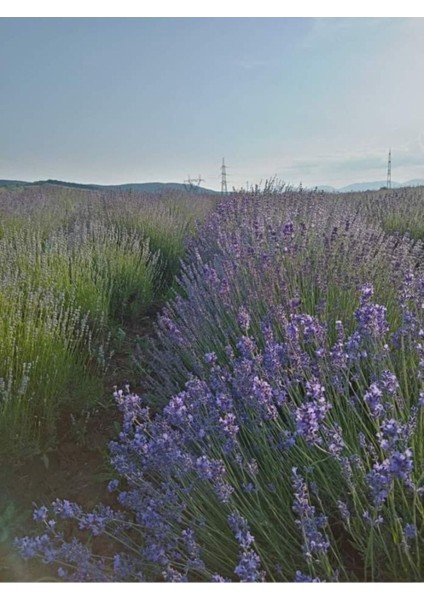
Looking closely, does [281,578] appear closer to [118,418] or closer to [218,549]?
[218,549]

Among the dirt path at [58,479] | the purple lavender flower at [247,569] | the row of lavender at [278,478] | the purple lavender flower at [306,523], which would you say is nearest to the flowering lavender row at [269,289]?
the row of lavender at [278,478]

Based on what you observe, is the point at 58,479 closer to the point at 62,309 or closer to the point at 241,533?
the point at 62,309

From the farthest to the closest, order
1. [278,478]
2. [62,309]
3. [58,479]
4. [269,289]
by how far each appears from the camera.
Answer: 1. [62,309]
2. [269,289]
3. [58,479]
4. [278,478]

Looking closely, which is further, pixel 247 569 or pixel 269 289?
pixel 269 289


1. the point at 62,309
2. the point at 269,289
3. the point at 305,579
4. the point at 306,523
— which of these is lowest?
the point at 305,579

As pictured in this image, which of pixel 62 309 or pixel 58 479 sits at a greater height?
pixel 62 309

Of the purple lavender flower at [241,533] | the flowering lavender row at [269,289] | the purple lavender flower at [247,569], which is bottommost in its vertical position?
the purple lavender flower at [247,569]

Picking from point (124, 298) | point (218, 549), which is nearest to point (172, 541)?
point (218, 549)

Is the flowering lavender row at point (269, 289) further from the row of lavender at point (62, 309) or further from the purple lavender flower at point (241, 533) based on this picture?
the purple lavender flower at point (241, 533)

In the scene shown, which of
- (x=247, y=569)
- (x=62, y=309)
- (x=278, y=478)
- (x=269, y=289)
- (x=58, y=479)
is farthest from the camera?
(x=62, y=309)

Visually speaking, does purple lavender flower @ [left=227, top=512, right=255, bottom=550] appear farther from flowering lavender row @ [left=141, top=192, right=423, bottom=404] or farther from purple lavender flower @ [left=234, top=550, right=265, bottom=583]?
flowering lavender row @ [left=141, top=192, right=423, bottom=404]

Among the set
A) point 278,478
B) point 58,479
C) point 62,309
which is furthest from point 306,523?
point 62,309

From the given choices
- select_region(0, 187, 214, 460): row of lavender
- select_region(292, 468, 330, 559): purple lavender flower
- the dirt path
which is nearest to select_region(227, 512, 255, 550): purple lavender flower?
select_region(292, 468, 330, 559): purple lavender flower

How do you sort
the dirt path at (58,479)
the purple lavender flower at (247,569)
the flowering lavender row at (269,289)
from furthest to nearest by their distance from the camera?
the flowering lavender row at (269,289) < the dirt path at (58,479) < the purple lavender flower at (247,569)
